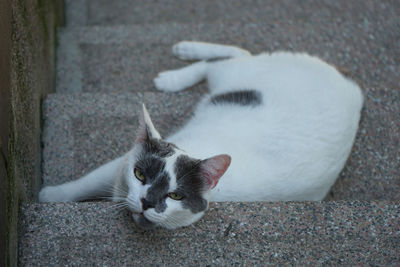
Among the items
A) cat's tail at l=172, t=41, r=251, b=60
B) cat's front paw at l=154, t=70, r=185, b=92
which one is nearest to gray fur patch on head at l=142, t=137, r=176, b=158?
cat's front paw at l=154, t=70, r=185, b=92

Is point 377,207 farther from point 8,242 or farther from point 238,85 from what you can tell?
point 8,242

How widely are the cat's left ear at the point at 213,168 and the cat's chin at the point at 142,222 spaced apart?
299 millimetres

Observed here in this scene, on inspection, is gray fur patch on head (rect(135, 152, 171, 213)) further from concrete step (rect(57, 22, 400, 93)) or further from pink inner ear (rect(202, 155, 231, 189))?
concrete step (rect(57, 22, 400, 93))

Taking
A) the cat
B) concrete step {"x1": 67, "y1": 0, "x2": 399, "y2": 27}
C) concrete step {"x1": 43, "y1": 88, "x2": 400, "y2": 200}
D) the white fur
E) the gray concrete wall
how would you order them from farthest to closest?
concrete step {"x1": 67, "y1": 0, "x2": 399, "y2": 27} → concrete step {"x1": 43, "y1": 88, "x2": 400, "y2": 200} → the white fur → the cat → the gray concrete wall

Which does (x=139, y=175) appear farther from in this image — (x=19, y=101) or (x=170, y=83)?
(x=170, y=83)

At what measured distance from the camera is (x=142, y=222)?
5.85 feet

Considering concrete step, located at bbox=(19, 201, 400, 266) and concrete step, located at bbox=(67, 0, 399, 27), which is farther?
concrete step, located at bbox=(67, 0, 399, 27)

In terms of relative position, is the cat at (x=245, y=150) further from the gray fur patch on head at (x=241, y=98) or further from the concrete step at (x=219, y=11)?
the concrete step at (x=219, y=11)

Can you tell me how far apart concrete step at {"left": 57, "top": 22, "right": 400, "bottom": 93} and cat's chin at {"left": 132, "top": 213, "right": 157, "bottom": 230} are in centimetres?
157

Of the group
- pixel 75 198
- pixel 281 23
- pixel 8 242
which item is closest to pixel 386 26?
pixel 281 23

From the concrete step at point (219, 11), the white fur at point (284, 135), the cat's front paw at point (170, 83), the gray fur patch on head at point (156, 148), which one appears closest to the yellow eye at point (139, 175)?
the gray fur patch on head at point (156, 148)

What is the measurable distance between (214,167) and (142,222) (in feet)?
1.24

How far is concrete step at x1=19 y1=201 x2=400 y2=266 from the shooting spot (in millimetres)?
1768

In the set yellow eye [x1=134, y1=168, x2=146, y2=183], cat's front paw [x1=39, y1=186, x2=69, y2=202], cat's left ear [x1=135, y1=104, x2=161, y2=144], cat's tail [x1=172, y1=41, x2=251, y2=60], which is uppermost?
cat's left ear [x1=135, y1=104, x2=161, y2=144]
